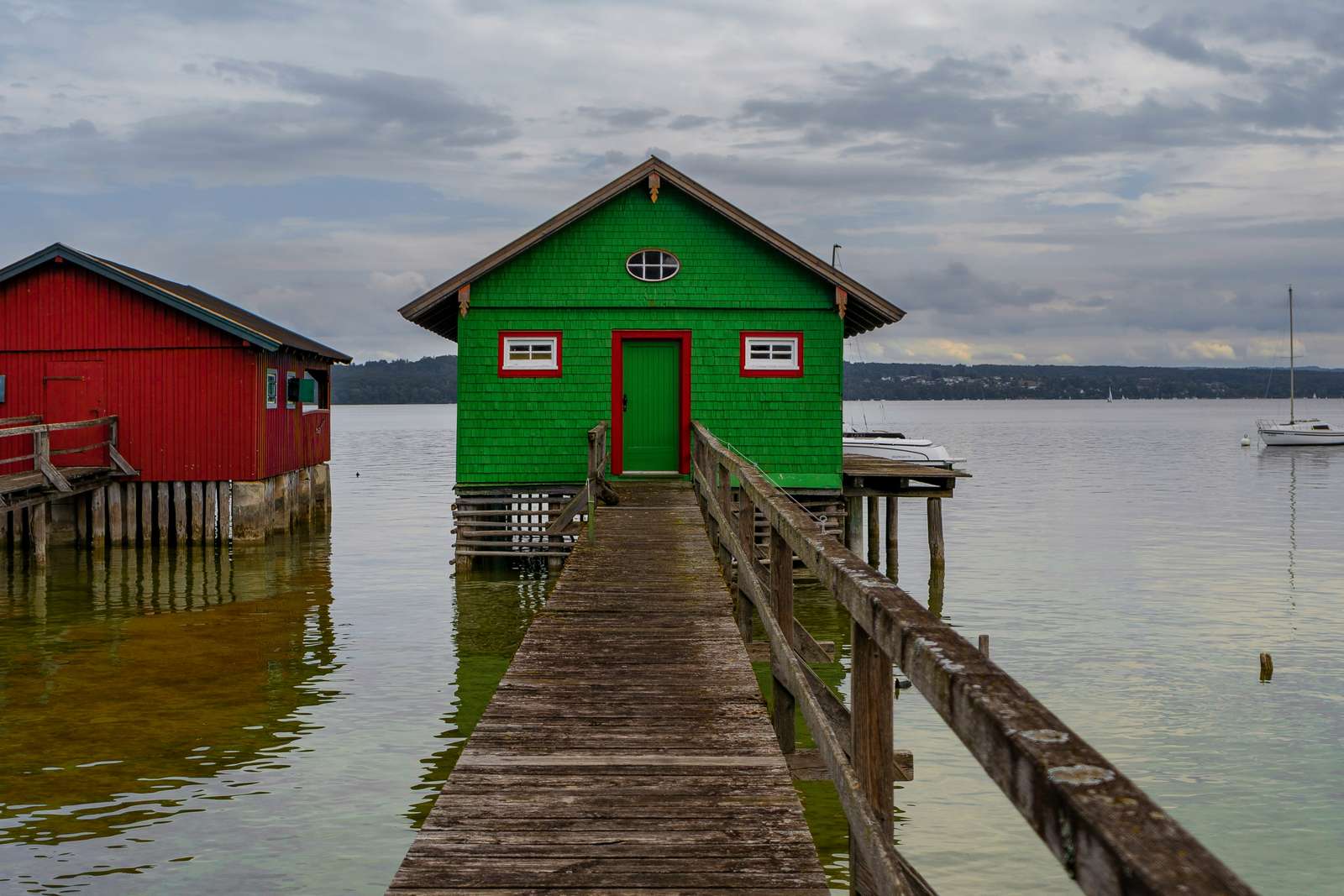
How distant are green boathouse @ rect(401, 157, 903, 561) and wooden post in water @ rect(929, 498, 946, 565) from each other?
361 centimetres

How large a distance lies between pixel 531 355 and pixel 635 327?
1.82 meters

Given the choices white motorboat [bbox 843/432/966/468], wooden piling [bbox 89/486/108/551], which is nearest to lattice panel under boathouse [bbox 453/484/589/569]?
wooden piling [bbox 89/486/108/551]

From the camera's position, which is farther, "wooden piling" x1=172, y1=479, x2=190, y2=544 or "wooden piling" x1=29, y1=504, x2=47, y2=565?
"wooden piling" x1=172, y1=479, x2=190, y2=544

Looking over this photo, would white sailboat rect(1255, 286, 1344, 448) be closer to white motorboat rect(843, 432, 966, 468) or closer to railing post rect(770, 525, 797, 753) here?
white motorboat rect(843, 432, 966, 468)

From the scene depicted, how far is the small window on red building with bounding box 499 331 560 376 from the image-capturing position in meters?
20.3

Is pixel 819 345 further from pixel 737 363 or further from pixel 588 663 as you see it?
Result: pixel 588 663

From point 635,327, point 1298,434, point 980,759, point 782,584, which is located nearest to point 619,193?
point 635,327

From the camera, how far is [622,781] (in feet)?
16.6

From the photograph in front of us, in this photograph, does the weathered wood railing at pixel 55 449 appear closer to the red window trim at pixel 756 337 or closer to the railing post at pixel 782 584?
the red window trim at pixel 756 337

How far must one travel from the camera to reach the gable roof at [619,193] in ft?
64.4

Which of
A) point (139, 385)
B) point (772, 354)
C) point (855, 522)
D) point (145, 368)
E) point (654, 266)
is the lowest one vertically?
point (855, 522)

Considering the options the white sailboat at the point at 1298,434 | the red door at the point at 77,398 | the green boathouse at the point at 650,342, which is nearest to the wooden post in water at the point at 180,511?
the red door at the point at 77,398

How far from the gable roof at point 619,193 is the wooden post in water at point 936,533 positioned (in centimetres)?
483

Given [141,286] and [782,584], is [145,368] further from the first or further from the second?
[782,584]
